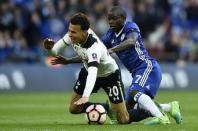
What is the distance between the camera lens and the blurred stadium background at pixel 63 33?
26125mm

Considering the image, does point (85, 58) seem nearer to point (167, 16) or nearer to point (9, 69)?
point (9, 69)

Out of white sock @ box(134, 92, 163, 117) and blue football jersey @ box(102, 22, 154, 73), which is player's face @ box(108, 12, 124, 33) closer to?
blue football jersey @ box(102, 22, 154, 73)

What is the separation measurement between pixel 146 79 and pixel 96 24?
14.5 metres

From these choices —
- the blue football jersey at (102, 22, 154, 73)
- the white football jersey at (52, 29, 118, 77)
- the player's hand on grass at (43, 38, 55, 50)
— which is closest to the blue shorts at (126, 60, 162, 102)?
the blue football jersey at (102, 22, 154, 73)

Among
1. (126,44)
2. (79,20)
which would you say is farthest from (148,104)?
(79,20)

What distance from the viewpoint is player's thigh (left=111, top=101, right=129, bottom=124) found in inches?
537

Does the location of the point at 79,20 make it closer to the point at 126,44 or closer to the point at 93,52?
the point at 93,52

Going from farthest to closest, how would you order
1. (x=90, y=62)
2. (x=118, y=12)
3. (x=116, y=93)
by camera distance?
1. (x=116, y=93)
2. (x=118, y=12)
3. (x=90, y=62)

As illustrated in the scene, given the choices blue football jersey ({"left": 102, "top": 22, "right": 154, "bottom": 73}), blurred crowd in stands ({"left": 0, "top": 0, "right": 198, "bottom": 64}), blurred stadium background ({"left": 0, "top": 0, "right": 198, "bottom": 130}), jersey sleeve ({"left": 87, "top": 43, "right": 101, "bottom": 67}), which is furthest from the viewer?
blurred crowd in stands ({"left": 0, "top": 0, "right": 198, "bottom": 64})

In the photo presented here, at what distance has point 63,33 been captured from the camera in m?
27.1

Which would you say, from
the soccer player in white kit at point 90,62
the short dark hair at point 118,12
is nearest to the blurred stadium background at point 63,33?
the soccer player in white kit at point 90,62

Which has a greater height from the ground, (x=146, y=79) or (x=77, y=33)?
(x=77, y=33)

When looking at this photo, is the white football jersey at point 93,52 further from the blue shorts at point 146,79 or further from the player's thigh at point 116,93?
the blue shorts at point 146,79

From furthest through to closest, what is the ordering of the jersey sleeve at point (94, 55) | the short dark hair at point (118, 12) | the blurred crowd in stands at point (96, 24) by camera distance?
the blurred crowd in stands at point (96, 24) → the short dark hair at point (118, 12) → the jersey sleeve at point (94, 55)
